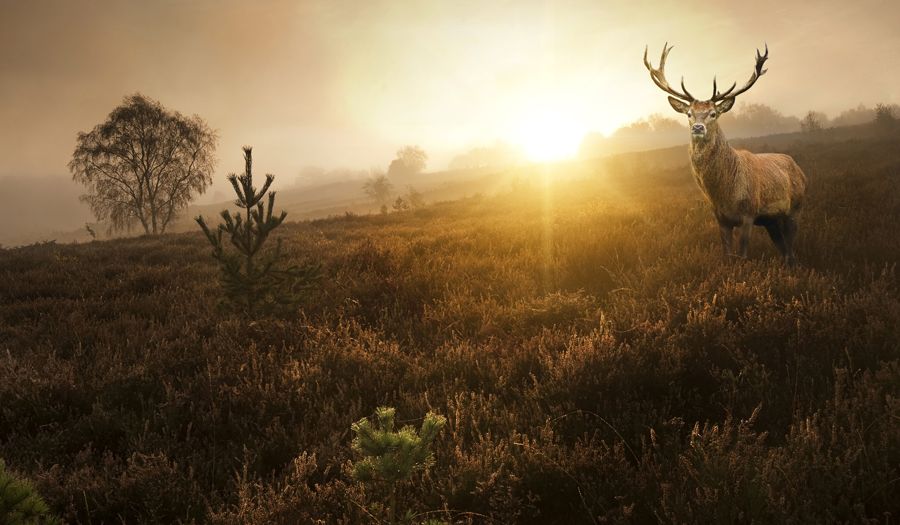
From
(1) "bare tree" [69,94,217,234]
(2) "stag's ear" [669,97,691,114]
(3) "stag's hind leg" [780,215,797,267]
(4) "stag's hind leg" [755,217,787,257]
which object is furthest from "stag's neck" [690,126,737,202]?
(1) "bare tree" [69,94,217,234]

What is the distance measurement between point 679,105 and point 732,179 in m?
1.22

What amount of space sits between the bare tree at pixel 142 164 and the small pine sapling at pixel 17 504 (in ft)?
124

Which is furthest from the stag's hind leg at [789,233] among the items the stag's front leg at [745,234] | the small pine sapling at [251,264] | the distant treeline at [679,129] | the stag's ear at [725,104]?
the distant treeline at [679,129]

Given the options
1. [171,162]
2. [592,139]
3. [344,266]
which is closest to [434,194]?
[171,162]

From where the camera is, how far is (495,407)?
309 centimetres

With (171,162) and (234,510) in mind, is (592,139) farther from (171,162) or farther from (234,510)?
(234,510)

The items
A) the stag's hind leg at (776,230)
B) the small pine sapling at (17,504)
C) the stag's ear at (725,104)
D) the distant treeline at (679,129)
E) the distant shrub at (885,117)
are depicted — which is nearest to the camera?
the small pine sapling at (17,504)

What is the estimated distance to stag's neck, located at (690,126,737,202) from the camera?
5773mm

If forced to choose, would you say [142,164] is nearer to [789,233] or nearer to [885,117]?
[789,233]

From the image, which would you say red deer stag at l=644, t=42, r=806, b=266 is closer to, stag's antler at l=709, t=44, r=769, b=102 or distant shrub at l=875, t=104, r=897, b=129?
stag's antler at l=709, t=44, r=769, b=102

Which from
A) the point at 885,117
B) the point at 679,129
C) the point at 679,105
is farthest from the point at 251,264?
the point at 679,129

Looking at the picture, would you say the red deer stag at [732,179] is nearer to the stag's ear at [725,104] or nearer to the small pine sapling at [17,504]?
the stag's ear at [725,104]

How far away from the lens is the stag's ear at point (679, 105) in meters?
5.93

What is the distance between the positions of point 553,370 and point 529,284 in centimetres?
257
